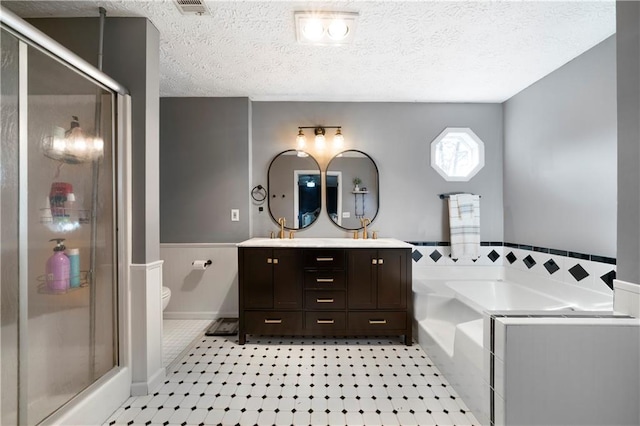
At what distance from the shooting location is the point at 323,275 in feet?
7.66

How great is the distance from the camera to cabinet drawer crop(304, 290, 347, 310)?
2.32m

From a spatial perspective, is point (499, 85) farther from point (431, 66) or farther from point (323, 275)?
point (323, 275)

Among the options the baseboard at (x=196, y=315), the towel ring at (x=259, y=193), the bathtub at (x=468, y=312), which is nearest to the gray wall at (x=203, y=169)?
the towel ring at (x=259, y=193)

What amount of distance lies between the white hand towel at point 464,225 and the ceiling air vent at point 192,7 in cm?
253

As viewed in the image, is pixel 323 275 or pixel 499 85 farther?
pixel 499 85

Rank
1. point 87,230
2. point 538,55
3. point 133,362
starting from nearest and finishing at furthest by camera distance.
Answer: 1. point 87,230
2. point 133,362
3. point 538,55

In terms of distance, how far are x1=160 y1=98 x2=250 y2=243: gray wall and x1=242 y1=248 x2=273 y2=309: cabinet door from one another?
1.98ft

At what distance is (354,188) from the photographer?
2.90 metres

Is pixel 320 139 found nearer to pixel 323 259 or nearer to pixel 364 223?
pixel 364 223

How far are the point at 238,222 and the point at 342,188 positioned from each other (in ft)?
3.72

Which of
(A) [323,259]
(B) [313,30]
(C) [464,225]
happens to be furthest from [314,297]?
(B) [313,30]

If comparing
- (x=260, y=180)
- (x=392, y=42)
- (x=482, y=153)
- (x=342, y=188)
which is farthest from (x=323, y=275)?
(x=482, y=153)

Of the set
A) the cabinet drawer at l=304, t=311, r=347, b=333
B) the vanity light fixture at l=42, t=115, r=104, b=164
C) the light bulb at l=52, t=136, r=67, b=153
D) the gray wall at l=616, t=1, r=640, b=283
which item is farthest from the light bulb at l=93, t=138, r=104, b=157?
the gray wall at l=616, t=1, r=640, b=283

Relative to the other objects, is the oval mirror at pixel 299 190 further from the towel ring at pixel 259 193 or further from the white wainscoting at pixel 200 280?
the white wainscoting at pixel 200 280
